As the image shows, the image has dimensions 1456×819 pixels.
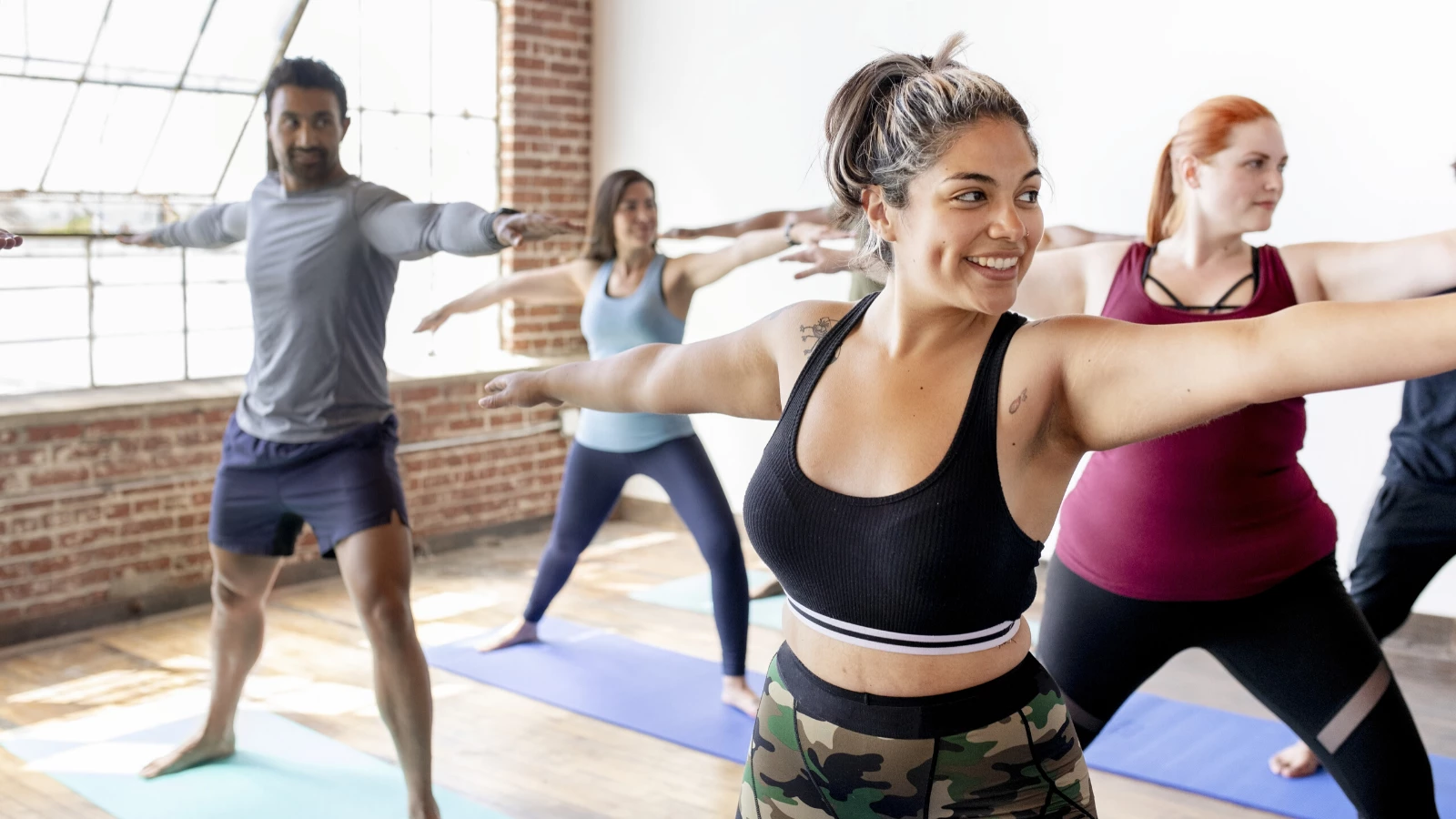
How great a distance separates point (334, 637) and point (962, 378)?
3433mm

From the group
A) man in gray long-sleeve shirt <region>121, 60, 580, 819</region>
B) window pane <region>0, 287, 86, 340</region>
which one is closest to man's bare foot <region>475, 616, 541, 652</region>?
man in gray long-sleeve shirt <region>121, 60, 580, 819</region>

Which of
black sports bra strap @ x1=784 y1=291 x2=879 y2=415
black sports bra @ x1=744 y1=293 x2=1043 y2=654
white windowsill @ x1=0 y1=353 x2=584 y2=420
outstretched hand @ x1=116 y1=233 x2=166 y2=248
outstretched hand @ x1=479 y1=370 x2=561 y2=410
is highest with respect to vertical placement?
outstretched hand @ x1=116 y1=233 x2=166 y2=248

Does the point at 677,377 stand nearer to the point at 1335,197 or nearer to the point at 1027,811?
the point at 1027,811

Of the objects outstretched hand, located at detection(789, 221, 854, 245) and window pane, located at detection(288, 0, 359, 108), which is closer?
outstretched hand, located at detection(789, 221, 854, 245)

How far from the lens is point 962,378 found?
139 centimetres

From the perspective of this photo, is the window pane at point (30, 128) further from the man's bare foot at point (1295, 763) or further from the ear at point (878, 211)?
the man's bare foot at point (1295, 763)

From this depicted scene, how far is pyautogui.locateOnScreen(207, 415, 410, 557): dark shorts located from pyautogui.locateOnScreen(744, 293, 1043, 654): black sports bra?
1555 millimetres

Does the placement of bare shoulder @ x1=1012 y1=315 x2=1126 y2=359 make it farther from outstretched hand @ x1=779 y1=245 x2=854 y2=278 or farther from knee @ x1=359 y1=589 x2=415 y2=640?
knee @ x1=359 y1=589 x2=415 y2=640

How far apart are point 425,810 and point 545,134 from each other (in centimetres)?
386

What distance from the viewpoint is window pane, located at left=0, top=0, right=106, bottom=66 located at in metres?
4.35

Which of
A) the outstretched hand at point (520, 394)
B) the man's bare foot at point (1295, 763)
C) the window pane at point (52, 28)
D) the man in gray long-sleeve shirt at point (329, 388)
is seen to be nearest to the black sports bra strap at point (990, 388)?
the outstretched hand at point (520, 394)

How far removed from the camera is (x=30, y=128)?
4.51 meters

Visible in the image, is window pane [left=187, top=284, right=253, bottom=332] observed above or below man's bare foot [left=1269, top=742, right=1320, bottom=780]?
above

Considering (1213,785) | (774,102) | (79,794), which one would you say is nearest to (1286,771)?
(1213,785)
